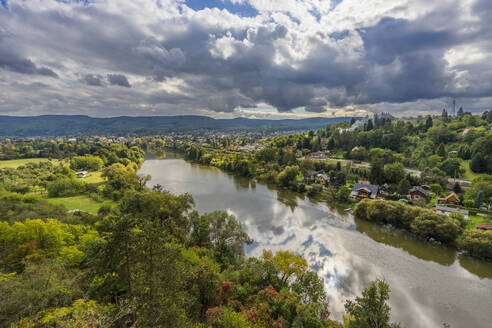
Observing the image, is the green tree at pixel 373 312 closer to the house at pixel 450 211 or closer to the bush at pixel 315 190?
the house at pixel 450 211

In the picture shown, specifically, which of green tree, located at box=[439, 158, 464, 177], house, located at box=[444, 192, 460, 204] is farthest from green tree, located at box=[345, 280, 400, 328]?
green tree, located at box=[439, 158, 464, 177]

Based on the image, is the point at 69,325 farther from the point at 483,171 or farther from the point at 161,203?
the point at 483,171

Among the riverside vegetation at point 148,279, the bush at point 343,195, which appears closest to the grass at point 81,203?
the riverside vegetation at point 148,279

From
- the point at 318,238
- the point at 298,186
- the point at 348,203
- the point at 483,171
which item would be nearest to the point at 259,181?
the point at 298,186

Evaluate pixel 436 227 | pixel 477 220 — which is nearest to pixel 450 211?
pixel 477 220

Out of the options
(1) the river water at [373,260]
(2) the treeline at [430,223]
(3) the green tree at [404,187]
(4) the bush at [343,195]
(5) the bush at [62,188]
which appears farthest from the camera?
(3) the green tree at [404,187]

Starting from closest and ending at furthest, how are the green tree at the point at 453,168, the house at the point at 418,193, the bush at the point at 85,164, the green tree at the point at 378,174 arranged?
the house at the point at 418,193, the green tree at the point at 378,174, the green tree at the point at 453,168, the bush at the point at 85,164
